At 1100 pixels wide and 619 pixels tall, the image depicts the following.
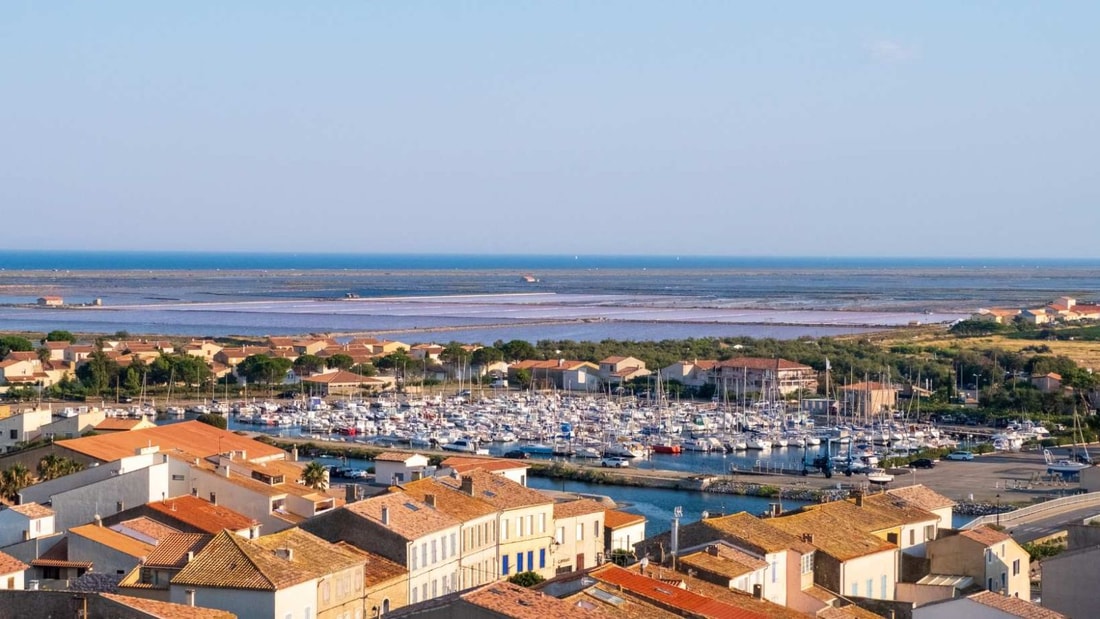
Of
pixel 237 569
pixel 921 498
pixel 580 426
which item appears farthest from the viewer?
pixel 580 426

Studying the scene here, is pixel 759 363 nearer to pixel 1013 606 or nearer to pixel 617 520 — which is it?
pixel 617 520

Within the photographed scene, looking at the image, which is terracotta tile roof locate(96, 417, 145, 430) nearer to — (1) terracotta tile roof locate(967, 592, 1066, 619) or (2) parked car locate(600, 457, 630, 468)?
(2) parked car locate(600, 457, 630, 468)

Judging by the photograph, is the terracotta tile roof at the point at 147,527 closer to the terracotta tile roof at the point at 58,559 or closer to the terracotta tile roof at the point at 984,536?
the terracotta tile roof at the point at 58,559

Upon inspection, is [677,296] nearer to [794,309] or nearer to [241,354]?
[794,309]

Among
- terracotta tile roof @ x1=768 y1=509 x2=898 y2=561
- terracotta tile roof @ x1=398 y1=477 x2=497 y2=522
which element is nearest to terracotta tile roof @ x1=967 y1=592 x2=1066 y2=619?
terracotta tile roof @ x1=768 y1=509 x2=898 y2=561

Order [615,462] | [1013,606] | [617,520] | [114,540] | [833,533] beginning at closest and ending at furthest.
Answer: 1. [1013,606]
2. [114,540]
3. [833,533]
4. [617,520]
5. [615,462]

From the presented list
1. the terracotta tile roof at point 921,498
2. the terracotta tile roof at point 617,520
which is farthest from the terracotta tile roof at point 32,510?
the terracotta tile roof at point 921,498

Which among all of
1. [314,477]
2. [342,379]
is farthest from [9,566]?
[342,379]
